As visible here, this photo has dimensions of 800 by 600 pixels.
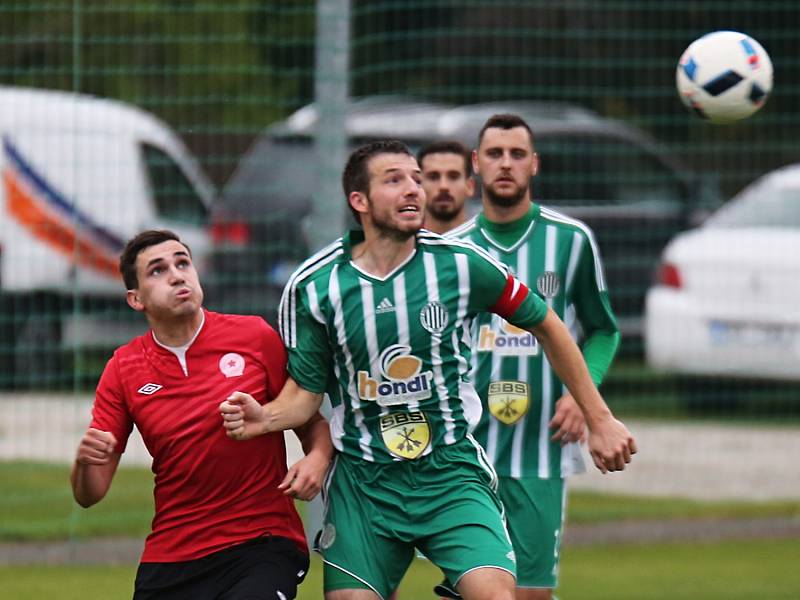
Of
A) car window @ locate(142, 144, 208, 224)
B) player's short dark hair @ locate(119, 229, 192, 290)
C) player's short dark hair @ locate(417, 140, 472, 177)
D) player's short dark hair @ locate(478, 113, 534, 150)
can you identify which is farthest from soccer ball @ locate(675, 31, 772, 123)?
car window @ locate(142, 144, 208, 224)

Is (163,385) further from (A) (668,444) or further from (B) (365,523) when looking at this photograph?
(A) (668,444)

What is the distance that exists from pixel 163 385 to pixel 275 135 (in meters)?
4.84

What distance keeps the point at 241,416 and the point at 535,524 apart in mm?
1651

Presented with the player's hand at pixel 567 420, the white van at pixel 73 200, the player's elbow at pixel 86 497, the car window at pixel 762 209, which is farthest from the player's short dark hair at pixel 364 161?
the car window at pixel 762 209

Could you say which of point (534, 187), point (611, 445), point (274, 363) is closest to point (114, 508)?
point (534, 187)

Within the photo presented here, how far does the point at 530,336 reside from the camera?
21.6 feet

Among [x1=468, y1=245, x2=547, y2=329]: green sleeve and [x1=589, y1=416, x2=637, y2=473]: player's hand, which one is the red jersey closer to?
[x1=468, y1=245, x2=547, y2=329]: green sleeve

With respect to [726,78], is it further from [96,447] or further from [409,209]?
[96,447]

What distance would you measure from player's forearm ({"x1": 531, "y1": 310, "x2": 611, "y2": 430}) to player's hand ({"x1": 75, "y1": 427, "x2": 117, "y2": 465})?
1465 mm

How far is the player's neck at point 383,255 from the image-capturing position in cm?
565

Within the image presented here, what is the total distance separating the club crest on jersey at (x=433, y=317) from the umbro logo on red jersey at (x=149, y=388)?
2.95 ft

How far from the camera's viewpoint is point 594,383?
19.7 feet

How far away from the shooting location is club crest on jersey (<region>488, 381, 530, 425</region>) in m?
6.59

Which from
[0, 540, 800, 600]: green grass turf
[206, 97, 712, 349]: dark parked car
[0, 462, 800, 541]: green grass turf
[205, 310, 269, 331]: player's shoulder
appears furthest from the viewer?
[206, 97, 712, 349]: dark parked car
